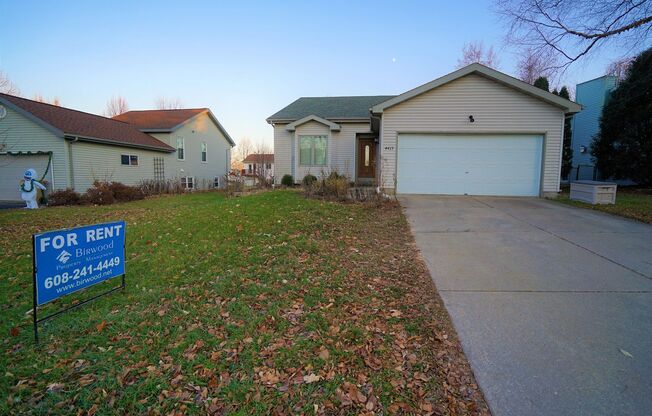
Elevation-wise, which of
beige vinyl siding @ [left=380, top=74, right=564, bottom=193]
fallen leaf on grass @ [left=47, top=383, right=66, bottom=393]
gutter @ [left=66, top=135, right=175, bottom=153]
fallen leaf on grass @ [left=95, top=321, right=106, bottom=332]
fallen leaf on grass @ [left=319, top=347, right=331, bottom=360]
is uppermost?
beige vinyl siding @ [left=380, top=74, right=564, bottom=193]

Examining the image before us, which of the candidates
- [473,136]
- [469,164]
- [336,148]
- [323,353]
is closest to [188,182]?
[336,148]

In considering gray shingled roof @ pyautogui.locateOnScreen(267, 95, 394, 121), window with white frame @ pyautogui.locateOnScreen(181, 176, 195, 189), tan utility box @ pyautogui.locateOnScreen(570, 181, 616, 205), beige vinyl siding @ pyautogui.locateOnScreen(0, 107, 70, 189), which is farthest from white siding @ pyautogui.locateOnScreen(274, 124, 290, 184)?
tan utility box @ pyautogui.locateOnScreen(570, 181, 616, 205)

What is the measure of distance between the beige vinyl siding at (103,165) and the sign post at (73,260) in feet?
45.5

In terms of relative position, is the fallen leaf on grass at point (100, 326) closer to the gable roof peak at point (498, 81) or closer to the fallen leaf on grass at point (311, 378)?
the fallen leaf on grass at point (311, 378)

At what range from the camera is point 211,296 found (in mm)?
3900

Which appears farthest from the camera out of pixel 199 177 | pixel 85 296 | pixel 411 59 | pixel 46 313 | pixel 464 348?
pixel 199 177

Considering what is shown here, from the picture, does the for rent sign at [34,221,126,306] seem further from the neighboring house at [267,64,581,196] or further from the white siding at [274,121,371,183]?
the white siding at [274,121,371,183]

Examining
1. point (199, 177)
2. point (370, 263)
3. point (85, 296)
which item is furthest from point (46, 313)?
point (199, 177)

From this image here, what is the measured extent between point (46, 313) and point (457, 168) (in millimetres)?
12294

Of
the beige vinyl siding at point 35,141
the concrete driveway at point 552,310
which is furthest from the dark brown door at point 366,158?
the beige vinyl siding at point 35,141

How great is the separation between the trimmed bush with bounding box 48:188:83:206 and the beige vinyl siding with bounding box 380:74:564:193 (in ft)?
40.7

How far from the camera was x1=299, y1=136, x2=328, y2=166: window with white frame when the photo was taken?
16.1 meters

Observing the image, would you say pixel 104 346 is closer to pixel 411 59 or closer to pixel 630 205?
pixel 630 205

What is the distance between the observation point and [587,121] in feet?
67.0
